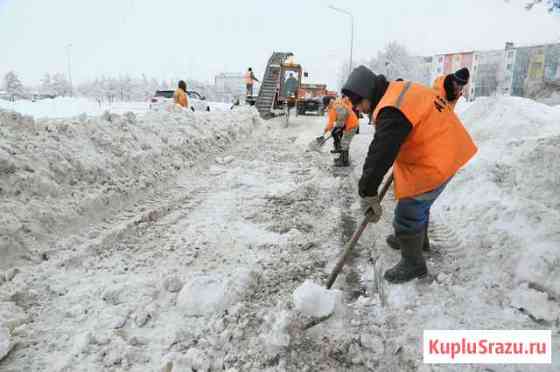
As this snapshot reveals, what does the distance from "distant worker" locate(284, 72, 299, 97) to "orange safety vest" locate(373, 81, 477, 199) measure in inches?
578

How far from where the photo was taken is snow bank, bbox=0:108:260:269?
3281 mm

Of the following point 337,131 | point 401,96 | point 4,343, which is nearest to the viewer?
point 4,343

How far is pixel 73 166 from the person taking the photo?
13.6 feet

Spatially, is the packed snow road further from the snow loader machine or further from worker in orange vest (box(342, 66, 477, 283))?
the snow loader machine

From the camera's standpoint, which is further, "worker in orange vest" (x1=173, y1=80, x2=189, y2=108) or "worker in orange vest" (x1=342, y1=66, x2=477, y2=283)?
"worker in orange vest" (x1=173, y1=80, x2=189, y2=108)

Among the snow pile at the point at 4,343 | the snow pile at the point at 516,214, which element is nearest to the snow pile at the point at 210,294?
the snow pile at the point at 4,343

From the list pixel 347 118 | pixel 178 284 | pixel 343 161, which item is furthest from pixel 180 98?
pixel 178 284

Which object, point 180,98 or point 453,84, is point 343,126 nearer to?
point 453,84

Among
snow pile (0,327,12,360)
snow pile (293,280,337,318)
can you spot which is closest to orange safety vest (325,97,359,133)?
snow pile (293,280,337,318)

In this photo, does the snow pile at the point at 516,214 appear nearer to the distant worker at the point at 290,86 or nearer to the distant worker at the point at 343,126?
the distant worker at the point at 343,126

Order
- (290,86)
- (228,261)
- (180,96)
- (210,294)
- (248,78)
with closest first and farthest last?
(210,294)
(228,261)
(180,96)
(290,86)
(248,78)

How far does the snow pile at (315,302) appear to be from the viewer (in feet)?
7.39

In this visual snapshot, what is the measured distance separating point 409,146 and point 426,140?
12cm

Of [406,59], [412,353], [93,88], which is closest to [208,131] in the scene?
[412,353]
